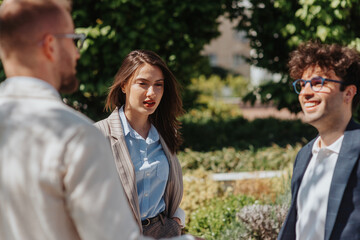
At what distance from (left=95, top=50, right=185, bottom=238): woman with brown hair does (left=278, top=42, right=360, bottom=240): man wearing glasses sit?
33.7 inches

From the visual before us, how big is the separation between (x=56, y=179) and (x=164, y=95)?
6.47 feet

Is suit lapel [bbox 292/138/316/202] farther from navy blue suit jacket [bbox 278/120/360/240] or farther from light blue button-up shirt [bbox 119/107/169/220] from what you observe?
light blue button-up shirt [bbox 119/107/169/220]

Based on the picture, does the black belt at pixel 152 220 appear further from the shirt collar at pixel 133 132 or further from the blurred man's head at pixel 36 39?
the blurred man's head at pixel 36 39

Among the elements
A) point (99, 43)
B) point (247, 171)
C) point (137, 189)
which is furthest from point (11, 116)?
point (99, 43)

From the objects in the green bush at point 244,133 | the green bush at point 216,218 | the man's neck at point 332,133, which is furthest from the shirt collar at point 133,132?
the green bush at point 244,133

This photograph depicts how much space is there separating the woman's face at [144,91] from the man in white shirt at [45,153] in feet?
4.67

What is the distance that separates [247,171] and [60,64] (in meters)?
5.47

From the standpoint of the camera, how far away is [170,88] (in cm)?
312

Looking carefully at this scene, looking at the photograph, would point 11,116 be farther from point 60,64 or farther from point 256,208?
point 256,208

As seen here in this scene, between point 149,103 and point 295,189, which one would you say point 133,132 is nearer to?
point 149,103

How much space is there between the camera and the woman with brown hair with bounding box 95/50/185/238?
8.68 ft

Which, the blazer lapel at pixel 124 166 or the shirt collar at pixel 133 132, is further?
the shirt collar at pixel 133 132

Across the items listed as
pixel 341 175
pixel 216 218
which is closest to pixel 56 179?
pixel 341 175

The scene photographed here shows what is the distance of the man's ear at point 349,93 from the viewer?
2201mm
